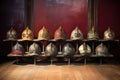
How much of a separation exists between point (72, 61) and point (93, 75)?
5.58ft

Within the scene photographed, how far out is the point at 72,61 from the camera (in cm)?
695

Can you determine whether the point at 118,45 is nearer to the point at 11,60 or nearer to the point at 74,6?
the point at 74,6

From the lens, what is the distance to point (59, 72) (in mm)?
5590

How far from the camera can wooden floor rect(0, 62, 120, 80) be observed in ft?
16.8

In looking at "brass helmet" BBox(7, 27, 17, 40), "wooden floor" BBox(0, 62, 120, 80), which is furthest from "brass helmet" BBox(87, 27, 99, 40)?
"brass helmet" BBox(7, 27, 17, 40)

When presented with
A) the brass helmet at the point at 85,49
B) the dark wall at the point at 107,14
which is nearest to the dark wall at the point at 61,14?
the dark wall at the point at 107,14

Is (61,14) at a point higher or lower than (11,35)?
higher

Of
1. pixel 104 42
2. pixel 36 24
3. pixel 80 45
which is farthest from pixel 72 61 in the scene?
pixel 36 24

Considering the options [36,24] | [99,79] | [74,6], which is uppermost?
[74,6]

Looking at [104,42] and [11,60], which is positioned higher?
[104,42]

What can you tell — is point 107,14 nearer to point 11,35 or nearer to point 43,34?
point 43,34

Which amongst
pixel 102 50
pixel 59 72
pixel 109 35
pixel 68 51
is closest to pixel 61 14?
pixel 68 51

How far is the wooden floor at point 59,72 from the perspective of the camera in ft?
16.8

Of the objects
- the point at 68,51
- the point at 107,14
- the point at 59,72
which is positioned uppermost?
the point at 107,14
